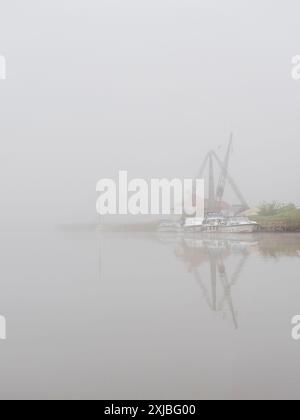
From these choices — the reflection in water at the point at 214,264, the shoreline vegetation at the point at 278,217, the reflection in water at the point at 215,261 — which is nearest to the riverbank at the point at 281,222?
the shoreline vegetation at the point at 278,217

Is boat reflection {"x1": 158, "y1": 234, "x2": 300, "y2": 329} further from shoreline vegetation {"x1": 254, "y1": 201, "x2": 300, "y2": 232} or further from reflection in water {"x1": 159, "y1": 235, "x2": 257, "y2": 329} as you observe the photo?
shoreline vegetation {"x1": 254, "y1": 201, "x2": 300, "y2": 232}

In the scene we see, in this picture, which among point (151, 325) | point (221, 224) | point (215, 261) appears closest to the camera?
point (151, 325)

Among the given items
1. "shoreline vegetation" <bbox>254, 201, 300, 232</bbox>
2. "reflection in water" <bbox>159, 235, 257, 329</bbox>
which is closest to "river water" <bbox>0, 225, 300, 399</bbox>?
"reflection in water" <bbox>159, 235, 257, 329</bbox>

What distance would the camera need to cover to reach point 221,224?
5.63m

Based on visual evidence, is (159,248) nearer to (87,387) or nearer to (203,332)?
(203,332)

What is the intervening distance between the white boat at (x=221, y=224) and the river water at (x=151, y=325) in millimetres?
817

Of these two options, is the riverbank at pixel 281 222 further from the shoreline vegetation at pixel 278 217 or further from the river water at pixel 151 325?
the river water at pixel 151 325

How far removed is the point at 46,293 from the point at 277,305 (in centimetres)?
184

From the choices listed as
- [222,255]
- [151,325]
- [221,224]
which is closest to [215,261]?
[222,255]

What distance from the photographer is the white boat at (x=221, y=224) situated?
5434 mm

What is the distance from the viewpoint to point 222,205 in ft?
17.3

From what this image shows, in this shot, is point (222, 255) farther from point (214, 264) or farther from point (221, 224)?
point (221, 224)

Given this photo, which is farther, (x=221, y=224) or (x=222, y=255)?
(x=221, y=224)

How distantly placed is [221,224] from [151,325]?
11.3 feet
